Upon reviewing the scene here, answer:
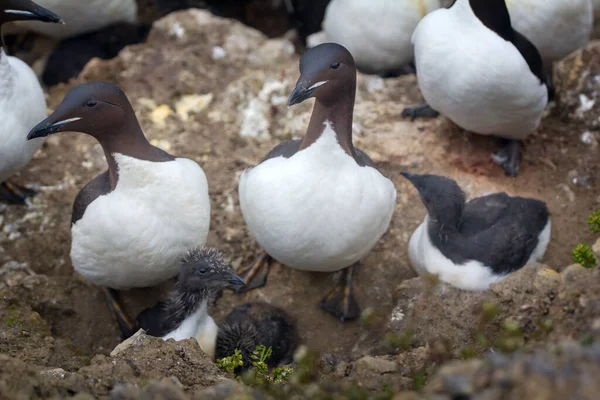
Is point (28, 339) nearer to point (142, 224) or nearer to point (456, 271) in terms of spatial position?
point (142, 224)

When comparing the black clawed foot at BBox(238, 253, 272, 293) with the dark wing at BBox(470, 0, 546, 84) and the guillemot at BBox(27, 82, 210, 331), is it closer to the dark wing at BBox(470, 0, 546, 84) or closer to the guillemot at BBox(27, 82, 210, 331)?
the guillemot at BBox(27, 82, 210, 331)

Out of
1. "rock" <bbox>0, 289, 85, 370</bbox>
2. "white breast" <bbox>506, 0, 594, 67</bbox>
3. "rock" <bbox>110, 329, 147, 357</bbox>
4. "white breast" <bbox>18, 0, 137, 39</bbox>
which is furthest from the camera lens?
"white breast" <bbox>18, 0, 137, 39</bbox>

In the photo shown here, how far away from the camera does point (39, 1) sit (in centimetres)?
766

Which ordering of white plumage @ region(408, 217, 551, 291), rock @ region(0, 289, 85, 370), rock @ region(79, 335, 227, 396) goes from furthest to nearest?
white plumage @ region(408, 217, 551, 291)
rock @ region(0, 289, 85, 370)
rock @ region(79, 335, 227, 396)

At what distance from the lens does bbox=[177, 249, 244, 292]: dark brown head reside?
17.8 ft

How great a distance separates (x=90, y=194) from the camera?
5.57 m

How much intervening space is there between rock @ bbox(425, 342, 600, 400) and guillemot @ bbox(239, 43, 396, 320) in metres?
2.44

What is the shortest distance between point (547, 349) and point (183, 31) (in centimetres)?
591

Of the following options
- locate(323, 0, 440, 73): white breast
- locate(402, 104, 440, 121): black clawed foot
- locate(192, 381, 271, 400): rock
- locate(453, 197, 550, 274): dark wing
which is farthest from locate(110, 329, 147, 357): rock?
locate(323, 0, 440, 73): white breast

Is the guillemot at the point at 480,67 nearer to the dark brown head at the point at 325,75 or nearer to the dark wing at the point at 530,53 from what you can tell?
the dark wing at the point at 530,53

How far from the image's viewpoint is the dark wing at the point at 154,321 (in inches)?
219

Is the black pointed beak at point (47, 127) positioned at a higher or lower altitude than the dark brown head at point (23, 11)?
lower

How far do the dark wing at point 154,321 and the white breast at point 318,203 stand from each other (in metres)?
0.92

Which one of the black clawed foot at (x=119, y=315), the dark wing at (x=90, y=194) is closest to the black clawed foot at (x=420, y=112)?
the dark wing at (x=90, y=194)
